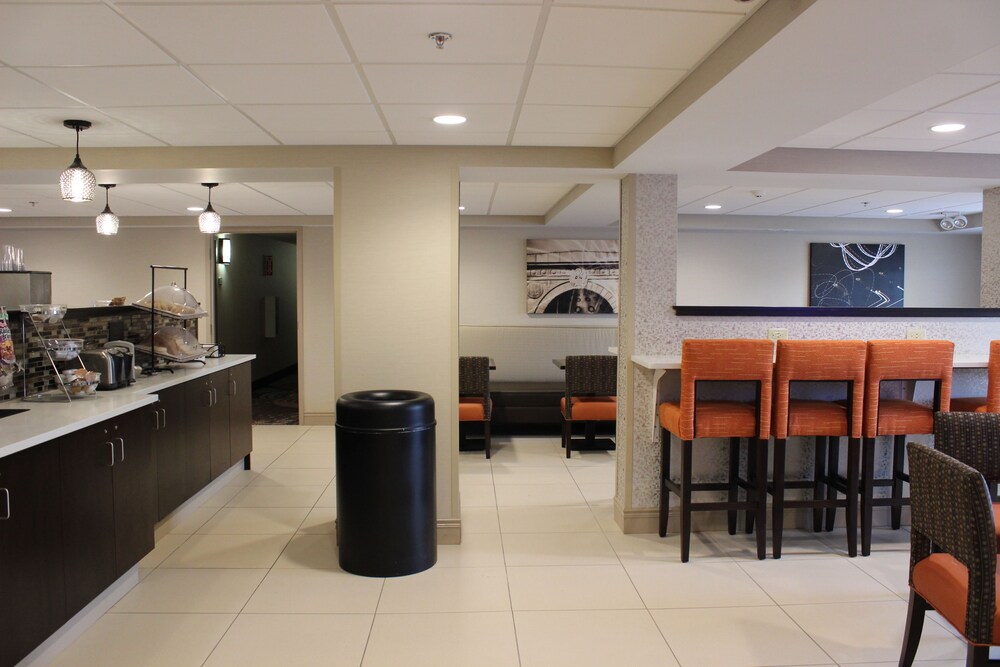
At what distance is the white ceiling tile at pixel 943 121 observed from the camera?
3.24 m

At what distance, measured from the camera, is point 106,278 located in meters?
7.47

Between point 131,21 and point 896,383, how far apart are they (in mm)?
4293

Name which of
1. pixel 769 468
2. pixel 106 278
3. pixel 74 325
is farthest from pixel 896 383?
pixel 106 278

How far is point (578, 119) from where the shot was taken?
3238 millimetres

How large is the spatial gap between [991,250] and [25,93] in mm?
5618

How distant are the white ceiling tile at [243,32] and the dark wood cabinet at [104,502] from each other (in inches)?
61.8

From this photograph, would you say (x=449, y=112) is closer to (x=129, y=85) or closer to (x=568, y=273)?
(x=129, y=85)

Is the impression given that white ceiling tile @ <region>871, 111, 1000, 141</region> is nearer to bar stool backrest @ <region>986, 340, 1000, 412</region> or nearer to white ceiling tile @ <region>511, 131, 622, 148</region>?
bar stool backrest @ <region>986, 340, 1000, 412</region>

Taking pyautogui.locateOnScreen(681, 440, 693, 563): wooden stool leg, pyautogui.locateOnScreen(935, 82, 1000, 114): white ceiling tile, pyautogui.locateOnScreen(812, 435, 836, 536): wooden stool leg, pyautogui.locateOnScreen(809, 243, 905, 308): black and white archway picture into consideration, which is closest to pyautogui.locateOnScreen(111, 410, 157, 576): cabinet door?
pyautogui.locateOnScreen(681, 440, 693, 563): wooden stool leg

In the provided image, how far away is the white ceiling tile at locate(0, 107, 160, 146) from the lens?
10.2 feet

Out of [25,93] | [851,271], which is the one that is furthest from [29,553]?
[851,271]

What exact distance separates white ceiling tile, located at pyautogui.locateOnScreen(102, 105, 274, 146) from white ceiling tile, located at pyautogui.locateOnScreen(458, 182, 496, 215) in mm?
1614

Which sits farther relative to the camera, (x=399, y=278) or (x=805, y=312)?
(x=805, y=312)

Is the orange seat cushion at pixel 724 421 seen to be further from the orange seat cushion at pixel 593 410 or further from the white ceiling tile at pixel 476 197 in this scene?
the orange seat cushion at pixel 593 410
